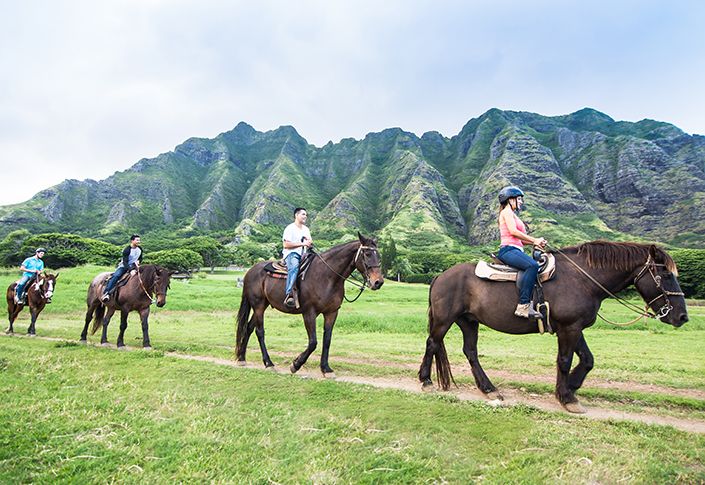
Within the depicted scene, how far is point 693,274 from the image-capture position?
151 feet

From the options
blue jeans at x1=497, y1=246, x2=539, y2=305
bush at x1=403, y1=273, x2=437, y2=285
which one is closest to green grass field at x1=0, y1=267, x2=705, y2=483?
blue jeans at x1=497, y1=246, x2=539, y2=305

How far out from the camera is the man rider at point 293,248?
8.75 metres

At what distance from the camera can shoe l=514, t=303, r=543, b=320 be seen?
630cm

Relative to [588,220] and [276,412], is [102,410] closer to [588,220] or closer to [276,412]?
[276,412]

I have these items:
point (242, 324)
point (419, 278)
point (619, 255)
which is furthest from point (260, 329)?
point (419, 278)

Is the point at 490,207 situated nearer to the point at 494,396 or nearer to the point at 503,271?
the point at 503,271

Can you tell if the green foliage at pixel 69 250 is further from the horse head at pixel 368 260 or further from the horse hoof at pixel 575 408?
the horse hoof at pixel 575 408

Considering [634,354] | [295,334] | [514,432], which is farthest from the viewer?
[295,334]

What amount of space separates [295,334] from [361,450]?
12.5 m

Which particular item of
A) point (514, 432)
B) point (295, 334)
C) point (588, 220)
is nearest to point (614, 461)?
point (514, 432)

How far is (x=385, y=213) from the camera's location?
A: 625 feet

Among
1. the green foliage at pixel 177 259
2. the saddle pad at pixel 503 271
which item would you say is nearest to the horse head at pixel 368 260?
the saddle pad at pixel 503 271

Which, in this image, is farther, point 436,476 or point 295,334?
point 295,334

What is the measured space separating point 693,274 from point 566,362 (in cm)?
5620
